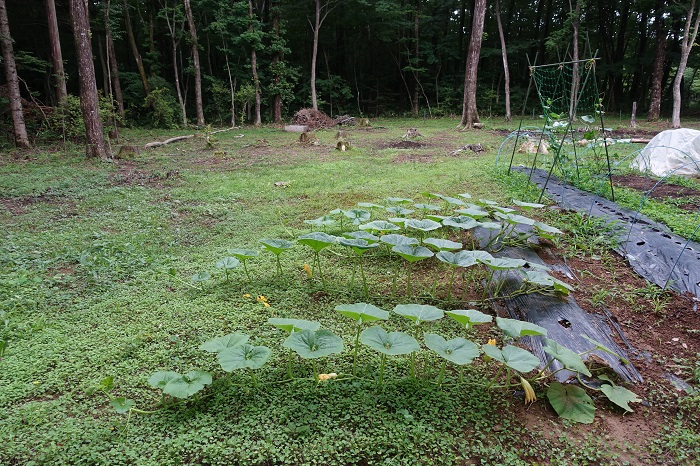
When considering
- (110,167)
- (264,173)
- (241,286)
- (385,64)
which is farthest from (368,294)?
(385,64)

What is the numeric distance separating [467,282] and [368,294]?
638 mm

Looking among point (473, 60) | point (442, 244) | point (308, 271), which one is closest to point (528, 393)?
point (442, 244)

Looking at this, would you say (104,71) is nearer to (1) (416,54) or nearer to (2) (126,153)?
(2) (126,153)

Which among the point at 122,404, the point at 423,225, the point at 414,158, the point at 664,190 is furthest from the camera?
the point at 414,158

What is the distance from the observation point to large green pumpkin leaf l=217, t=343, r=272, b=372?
4.67ft

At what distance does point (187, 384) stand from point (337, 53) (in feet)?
79.2

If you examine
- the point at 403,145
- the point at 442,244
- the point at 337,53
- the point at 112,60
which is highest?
the point at 337,53

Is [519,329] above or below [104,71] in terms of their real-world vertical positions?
below

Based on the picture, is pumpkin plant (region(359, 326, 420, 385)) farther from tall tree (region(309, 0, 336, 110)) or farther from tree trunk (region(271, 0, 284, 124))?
tree trunk (region(271, 0, 284, 124))

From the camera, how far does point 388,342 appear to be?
1523 mm

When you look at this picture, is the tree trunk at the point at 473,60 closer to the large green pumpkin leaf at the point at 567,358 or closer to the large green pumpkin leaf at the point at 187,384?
the large green pumpkin leaf at the point at 567,358

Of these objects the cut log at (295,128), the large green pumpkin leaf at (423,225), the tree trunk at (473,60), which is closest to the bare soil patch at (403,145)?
the tree trunk at (473,60)

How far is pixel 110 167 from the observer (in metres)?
7.04

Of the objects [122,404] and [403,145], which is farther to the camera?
[403,145]
